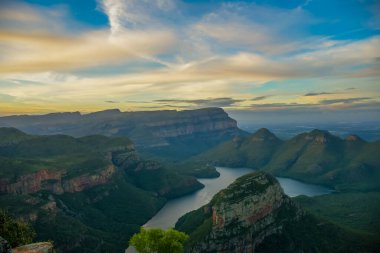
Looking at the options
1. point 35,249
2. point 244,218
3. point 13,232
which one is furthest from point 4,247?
point 244,218

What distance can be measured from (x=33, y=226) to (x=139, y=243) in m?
109

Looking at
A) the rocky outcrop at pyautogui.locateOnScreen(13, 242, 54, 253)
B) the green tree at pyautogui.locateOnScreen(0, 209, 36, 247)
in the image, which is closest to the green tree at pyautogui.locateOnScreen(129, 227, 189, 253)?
the green tree at pyautogui.locateOnScreen(0, 209, 36, 247)

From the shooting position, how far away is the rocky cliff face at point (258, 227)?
551 ft

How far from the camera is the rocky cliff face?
16788 cm

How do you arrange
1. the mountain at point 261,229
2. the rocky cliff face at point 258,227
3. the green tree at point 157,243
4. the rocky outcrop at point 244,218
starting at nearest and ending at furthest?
the green tree at point 157,243 → the rocky outcrop at point 244,218 → the rocky cliff face at point 258,227 → the mountain at point 261,229

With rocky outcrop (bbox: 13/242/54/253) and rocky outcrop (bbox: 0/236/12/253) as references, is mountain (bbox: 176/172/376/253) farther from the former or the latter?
rocky outcrop (bbox: 0/236/12/253)

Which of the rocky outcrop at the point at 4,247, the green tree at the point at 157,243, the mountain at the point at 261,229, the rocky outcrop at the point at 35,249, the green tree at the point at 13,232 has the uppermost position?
the rocky outcrop at the point at 4,247

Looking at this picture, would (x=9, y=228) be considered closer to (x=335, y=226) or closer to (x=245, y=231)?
(x=245, y=231)

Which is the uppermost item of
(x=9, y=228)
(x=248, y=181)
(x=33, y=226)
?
(x=9, y=228)

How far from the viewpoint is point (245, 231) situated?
560 ft

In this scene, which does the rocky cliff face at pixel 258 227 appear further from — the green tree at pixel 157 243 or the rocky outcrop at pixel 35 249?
the rocky outcrop at pixel 35 249

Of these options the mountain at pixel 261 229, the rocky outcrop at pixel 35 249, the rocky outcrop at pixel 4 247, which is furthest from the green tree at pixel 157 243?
the mountain at pixel 261 229

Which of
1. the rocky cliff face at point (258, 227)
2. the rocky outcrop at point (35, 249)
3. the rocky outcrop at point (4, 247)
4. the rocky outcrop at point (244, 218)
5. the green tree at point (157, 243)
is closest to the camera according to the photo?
the rocky outcrop at point (4, 247)

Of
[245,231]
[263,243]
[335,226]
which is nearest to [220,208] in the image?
[245,231]
